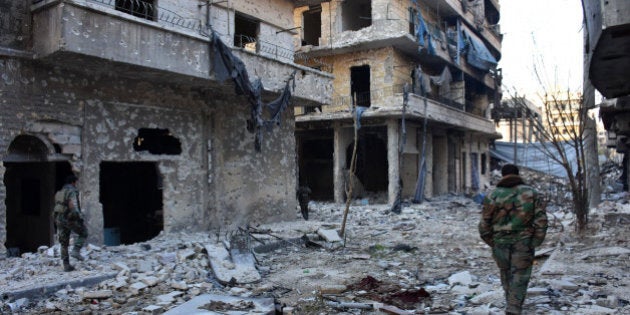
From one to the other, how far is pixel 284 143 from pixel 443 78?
11.2m

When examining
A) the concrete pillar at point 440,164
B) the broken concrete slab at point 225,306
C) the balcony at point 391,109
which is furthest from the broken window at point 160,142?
the concrete pillar at point 440,164

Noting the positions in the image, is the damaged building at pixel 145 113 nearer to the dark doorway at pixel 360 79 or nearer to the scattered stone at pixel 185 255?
the scattered stone at pixel 185 255

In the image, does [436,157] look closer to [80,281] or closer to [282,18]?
[282,18]

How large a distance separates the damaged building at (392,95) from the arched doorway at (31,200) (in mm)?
10216

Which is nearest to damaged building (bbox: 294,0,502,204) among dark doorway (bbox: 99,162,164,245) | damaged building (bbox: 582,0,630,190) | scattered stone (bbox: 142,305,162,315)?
dark doorway (bbox: 99,162,164,245)

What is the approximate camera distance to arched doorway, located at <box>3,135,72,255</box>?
10.2 m

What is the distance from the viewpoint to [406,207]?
19.0 meters

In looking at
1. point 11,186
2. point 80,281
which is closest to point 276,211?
point 11,186

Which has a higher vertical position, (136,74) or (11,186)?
(136,74)

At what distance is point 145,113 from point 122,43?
209 cm

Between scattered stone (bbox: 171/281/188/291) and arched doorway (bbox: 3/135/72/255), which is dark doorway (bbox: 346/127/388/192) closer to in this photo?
arched doorway (bbox: 3/135/72/255)

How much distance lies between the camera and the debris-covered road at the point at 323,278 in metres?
5.85

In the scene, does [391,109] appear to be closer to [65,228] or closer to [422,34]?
[422,34]

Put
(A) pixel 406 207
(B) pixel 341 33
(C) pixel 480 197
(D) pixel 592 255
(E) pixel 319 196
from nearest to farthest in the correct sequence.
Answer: (D) pixel 592 255 → (A) pixel 406 207 → (B) pixel 341 33 → (C) pixel 480 197 → (E) pixel 319 196
